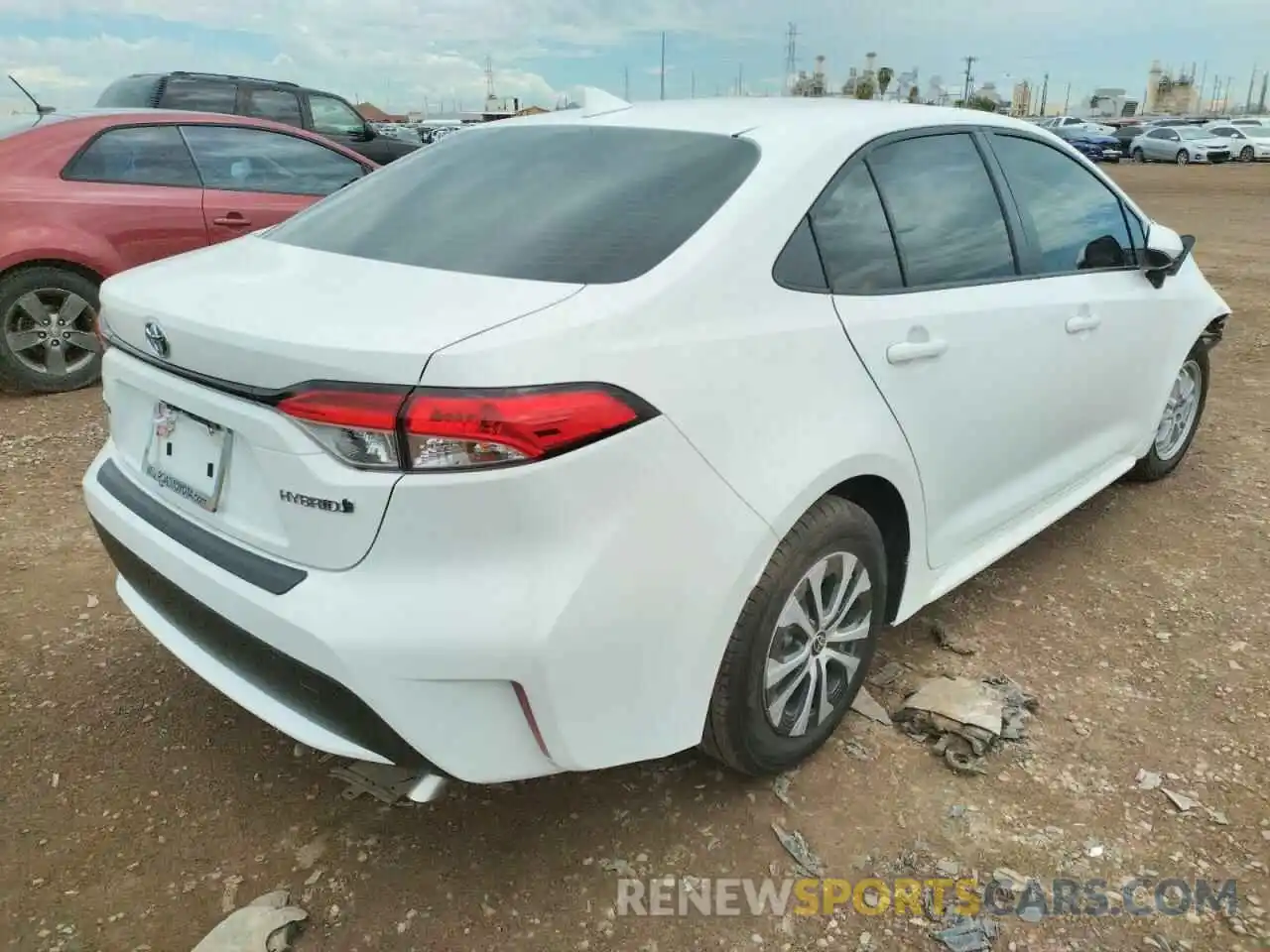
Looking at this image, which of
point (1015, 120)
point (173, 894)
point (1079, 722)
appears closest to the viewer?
point (173, 894)

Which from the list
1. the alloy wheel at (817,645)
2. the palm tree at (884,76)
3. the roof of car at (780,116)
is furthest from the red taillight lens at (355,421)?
the palm tree at (884,76)

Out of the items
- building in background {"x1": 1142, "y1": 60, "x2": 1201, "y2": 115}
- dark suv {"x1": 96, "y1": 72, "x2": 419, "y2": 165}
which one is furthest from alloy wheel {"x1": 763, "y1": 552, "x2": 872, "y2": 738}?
building in background {"x1": 1142, "y1": 60, "x2": 1201, "y2": 115}

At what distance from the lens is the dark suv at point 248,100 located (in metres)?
9.18

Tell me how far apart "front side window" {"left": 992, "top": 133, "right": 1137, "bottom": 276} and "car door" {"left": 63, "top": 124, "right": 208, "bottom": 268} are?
15.9 ft

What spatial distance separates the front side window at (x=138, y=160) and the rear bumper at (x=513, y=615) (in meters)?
4.72

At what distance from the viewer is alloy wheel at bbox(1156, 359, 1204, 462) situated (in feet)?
14.5

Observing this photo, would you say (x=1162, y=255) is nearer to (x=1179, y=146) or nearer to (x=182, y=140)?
(x=182, y=140)

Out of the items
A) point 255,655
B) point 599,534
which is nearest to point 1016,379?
point 599,534

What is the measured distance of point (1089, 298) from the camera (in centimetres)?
336

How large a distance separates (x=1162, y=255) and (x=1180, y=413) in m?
1.09

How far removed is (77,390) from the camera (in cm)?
580

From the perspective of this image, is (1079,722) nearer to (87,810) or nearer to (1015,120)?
(1015,120)

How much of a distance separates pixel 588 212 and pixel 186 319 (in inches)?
35.1

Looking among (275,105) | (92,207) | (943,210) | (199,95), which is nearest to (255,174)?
(92,207)
